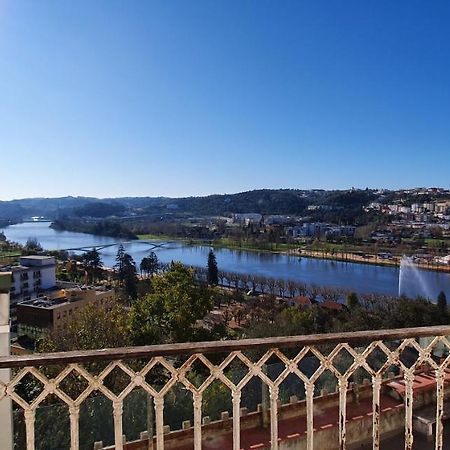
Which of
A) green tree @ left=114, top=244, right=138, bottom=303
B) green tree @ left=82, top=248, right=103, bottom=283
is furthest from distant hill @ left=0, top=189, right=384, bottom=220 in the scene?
green tree @ left=114, top=244, right=138, bottom=303

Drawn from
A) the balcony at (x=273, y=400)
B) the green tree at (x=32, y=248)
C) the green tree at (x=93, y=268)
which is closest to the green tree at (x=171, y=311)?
the balcony at (x=273, y=400)

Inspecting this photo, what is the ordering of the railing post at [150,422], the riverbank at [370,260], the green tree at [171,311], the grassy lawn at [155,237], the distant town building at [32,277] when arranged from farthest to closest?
the grassy lawn at [155,237], the riverbank at [370,260], the distant town building at [32,277], the green tree at [171,311], the railing post at [150,422]

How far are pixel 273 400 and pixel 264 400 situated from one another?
2166mm

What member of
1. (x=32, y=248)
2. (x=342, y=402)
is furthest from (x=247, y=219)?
(x=342, y=402)

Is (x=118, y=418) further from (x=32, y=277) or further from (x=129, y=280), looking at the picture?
(x=32, y=277)

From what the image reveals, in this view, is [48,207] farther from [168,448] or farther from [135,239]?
[168,448]

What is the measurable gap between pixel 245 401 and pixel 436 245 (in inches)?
2144

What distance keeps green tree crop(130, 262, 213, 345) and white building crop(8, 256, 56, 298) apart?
20459 millimetres

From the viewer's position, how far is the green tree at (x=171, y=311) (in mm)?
7682

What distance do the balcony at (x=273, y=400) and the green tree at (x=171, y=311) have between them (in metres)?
3.89

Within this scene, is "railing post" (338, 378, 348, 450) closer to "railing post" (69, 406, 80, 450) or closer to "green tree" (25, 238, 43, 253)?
"railing post" (69, 406, 80, 450)

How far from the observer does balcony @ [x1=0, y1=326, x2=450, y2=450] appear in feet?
3.78

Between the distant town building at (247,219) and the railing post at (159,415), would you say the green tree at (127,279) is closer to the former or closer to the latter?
the railing post at (159,415)

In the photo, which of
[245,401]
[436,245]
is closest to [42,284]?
[245,401]
